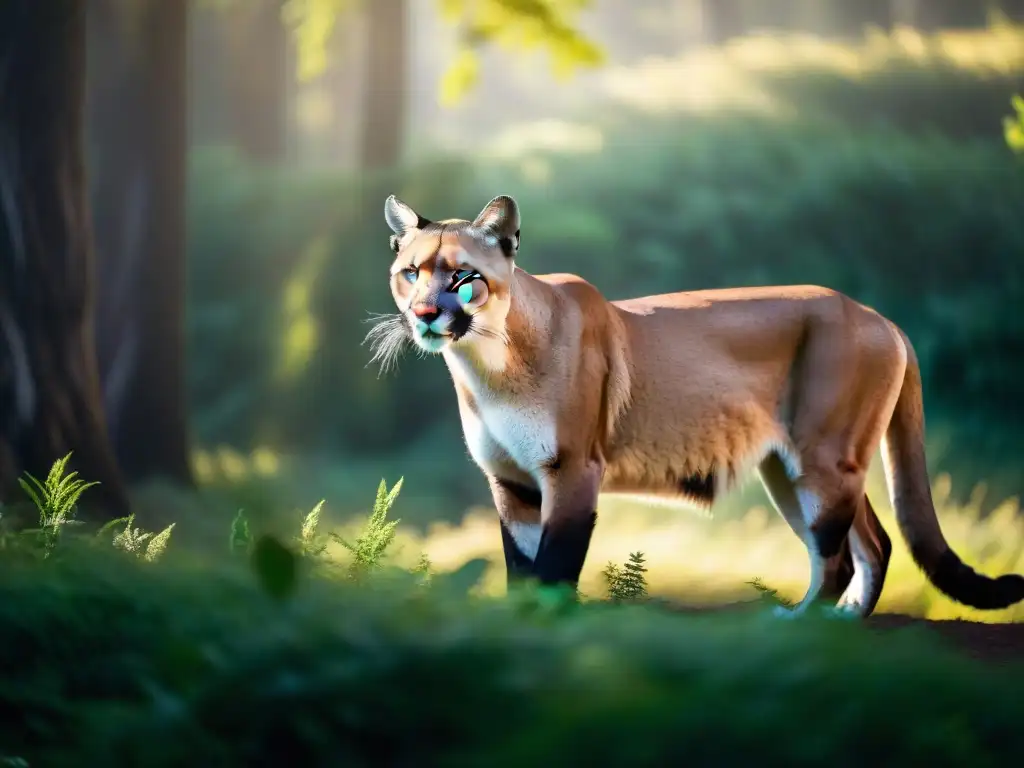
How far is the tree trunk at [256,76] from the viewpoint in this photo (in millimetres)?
22312

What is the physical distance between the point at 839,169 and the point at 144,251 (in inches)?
290

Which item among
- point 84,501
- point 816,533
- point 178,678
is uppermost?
point 178,678

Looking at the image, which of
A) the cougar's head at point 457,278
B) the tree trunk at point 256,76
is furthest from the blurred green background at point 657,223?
the cougar's head at point 457,278

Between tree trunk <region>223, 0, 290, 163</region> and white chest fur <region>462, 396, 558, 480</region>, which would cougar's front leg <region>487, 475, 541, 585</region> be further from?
tree trunk <region>223, 0, 290, 163</region>

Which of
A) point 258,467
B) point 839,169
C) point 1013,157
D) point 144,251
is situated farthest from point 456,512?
point 1013,157

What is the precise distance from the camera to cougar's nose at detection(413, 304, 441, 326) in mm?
5812

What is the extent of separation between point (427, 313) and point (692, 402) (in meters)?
1.61

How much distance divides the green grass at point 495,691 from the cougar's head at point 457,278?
1779mm

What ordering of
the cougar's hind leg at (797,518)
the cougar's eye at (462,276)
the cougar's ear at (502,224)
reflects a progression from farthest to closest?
the cougar's hind leg at (797,518) → the cougar's ear at (502,224) → the cougar's eye at (462,276)

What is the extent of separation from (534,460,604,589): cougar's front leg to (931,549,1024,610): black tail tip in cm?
190

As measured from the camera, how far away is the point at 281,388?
1499 centimetres

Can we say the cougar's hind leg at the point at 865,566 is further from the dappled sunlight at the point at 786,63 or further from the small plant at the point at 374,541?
the dappled sunlight at the point at 786,63

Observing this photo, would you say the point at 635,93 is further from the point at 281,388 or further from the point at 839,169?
the point at 281,388

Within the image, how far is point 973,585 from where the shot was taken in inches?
261
